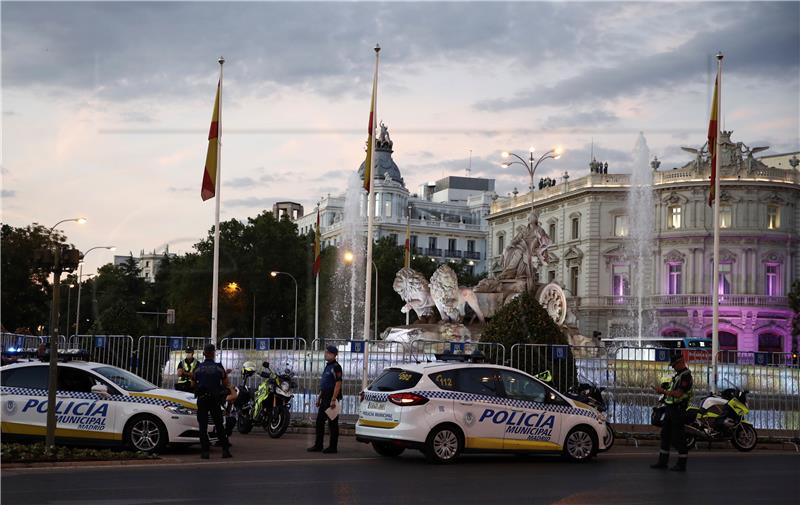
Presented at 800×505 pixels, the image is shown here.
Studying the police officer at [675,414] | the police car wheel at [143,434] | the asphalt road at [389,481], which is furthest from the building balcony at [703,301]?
the police car wheel at [143,434]

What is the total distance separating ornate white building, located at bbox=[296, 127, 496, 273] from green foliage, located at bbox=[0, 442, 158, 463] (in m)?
93.5

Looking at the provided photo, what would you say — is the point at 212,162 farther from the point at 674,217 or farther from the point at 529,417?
the point at 674,217

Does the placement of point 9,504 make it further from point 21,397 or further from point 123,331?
point 123,331

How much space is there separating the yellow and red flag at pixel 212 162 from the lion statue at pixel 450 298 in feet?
43.7

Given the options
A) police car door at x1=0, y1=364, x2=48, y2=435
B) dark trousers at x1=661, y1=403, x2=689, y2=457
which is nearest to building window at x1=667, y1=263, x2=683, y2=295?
dark trousers at x1=661, y1=403, x2=689, y2=457

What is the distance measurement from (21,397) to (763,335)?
6540 centimetres

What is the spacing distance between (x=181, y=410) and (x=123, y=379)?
1008 mm

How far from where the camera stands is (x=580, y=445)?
16.9 m

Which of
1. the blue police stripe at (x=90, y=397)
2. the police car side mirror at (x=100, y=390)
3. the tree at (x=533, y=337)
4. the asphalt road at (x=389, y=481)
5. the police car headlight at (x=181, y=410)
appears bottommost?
the asphalt road at (x=389, y=481)

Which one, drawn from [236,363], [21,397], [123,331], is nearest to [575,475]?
[21,397]

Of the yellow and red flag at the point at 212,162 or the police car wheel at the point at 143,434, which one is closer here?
the police car wheel at the point at 143,434

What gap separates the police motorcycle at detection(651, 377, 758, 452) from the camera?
19438 mm

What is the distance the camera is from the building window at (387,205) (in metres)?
119

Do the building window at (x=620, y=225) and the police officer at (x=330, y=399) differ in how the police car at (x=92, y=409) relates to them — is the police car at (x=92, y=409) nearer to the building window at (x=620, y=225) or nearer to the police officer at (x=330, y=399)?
the police officer at (x=330, y=399)
